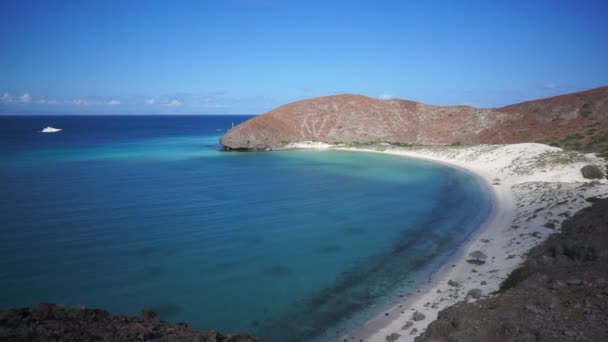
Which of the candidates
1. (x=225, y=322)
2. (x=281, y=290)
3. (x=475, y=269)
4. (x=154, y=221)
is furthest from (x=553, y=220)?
(x=154, y=221)

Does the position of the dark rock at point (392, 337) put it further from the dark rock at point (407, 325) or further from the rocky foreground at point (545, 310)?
the rocky foreground at point (545, 310)

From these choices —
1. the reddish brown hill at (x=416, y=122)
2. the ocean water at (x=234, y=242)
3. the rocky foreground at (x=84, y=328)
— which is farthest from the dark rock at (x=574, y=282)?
the reddish brown hill at (x=416, y=122)

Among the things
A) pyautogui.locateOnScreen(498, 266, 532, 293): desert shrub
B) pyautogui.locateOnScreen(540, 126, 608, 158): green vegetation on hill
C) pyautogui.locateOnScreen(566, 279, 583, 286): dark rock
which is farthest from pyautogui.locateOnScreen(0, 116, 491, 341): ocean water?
pyautogui.locateOnScreen(540, 126, 608, 158): green vegetation on hill

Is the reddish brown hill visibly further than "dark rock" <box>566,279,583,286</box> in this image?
Yes

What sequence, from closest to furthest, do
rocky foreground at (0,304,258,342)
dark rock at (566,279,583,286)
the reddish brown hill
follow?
1. rocky foreground at (0,304,258,342)
2. dark rock at (566,279,583,286)
3. the reddish brown hill

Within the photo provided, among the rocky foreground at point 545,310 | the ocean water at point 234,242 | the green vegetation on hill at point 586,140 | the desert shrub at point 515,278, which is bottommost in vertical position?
the ocean water at point 234,242

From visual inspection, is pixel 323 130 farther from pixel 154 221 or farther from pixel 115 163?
pixel 154 221

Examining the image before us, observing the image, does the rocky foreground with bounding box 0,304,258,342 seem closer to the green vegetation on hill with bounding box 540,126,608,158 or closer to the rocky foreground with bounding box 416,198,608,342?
the rocky foreground with bounding box 416,198,608,342
